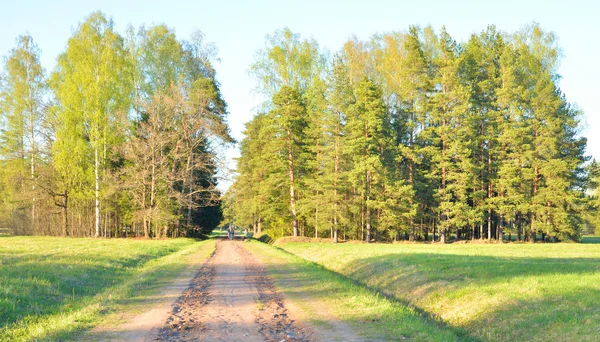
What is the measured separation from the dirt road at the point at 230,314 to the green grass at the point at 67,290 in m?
1.39

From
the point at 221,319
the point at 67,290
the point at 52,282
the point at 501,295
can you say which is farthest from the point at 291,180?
the point at 221,319

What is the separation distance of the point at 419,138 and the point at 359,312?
35.1m

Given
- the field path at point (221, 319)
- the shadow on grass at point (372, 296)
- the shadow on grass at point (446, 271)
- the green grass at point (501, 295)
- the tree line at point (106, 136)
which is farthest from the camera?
the tree line at point (106, 136)

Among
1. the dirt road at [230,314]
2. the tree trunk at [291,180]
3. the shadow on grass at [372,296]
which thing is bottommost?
the shadow on grass at [372,296]

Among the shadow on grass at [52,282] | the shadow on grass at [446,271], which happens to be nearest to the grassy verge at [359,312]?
the shadow on grass at [446,271]

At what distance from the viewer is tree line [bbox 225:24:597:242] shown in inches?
1528

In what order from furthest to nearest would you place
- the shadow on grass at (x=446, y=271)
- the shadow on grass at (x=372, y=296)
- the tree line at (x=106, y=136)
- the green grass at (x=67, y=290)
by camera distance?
the tree line at (x=106, y=136) < the shadow on grass at (x=446, y=271) < the shadow on grass at (x=372, y=296) < the green grass at (x=67, y=290)

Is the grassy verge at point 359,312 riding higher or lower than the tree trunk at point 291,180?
lower

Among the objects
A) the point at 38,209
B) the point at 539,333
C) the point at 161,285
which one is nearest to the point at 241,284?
the point at 161,285

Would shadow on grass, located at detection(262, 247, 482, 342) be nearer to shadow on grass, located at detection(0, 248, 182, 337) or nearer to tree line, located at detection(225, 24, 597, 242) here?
shadow on grass, located at detection(0, 248, 182, 337)

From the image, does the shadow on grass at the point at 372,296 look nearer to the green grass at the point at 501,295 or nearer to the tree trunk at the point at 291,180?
the green grass at the point at 501,295

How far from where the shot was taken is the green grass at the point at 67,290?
820 centimetres

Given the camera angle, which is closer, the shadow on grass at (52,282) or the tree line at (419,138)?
the shadow on grass at (52,282)

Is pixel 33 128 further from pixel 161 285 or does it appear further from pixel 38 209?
pixel 161 285
